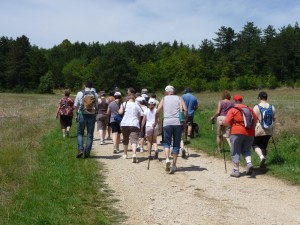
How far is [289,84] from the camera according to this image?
91.1 meters

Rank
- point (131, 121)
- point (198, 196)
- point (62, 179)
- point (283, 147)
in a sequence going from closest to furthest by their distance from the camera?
point (198, 196), point (62, 179), point (131, 121), point (283, 147)

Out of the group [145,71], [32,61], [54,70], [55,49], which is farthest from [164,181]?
[55,49]

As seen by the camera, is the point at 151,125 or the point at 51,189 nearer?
the point at 51,189

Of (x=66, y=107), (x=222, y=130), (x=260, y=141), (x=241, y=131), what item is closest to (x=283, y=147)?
(x=222, y=130)

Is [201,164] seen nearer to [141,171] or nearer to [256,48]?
[141,171]

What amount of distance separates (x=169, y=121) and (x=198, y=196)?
2688mm

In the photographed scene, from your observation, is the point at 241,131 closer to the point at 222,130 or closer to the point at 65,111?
the point at 222,130

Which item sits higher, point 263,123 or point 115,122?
point 263,123

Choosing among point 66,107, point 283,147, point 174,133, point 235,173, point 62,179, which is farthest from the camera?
point 66,107

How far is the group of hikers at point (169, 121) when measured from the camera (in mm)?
9914

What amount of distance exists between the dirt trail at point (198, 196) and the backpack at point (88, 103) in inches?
67.3

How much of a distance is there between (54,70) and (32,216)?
433ft

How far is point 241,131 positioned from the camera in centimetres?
980

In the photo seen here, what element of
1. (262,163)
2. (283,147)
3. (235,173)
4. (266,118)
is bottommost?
(235,173)
